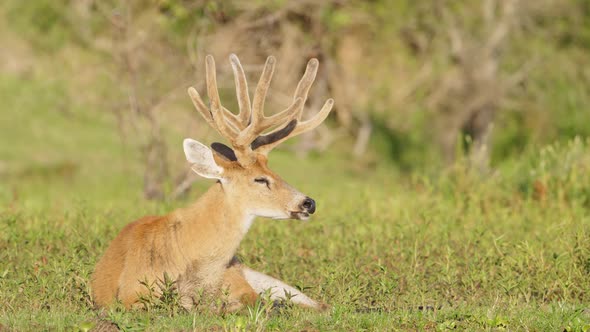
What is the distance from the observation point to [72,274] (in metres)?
7.24

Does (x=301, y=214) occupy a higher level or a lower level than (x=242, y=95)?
lower

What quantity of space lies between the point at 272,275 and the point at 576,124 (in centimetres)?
1214

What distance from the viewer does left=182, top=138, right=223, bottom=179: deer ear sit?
701 centimetres

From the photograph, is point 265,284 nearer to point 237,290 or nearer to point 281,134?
point 237,290

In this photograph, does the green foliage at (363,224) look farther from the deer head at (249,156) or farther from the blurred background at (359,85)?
the deer head at (249,156)

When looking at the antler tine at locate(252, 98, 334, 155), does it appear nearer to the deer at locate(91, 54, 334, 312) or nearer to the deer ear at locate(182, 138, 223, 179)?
the deer at locate(91, 54, 334, 312)

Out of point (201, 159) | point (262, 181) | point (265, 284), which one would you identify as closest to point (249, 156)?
point (262, 181)

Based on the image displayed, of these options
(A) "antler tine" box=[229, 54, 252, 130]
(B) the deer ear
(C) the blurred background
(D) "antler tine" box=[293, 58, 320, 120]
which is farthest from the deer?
(C) the blurred background

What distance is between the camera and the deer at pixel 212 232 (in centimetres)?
698

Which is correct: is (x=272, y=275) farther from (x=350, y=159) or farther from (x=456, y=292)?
(x=350, y=159)

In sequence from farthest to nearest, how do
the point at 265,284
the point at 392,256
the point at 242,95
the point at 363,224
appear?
1. the point at 363,224
2. the point at 392,256
3. the point at 265,284
4. the point at 242,95

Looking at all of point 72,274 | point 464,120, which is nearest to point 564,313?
point 72,274

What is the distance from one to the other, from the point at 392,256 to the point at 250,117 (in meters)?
2.01

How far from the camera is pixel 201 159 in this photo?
7055 millimetres
